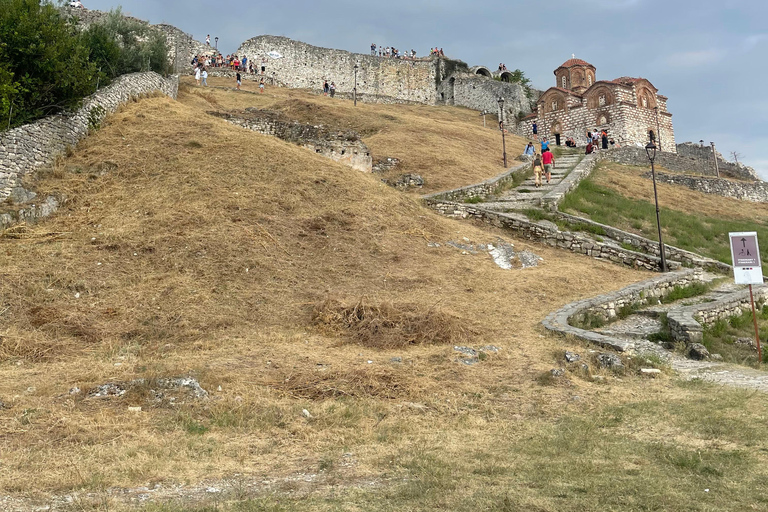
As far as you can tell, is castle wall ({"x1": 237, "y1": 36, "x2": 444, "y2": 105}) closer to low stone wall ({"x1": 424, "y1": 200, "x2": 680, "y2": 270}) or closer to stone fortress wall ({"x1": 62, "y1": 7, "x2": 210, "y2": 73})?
stone fortress wall ({"x1": 62, "y1": 7, "x2": 210, "y2": 73})

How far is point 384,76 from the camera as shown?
5359 cm

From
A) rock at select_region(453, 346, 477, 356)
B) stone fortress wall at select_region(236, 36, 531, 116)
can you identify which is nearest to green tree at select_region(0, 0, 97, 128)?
rock at select_region(453, 346, 477, 356)

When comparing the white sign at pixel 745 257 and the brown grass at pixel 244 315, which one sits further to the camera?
the white sign at pixel 745 257

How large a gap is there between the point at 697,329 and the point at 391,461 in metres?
7.27

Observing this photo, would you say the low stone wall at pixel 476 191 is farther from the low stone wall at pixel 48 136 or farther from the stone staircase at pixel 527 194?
the low stone wall at pixel 48 136

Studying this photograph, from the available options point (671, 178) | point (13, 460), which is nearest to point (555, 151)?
point (671, 178)

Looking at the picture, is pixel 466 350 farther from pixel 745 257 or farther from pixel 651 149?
pixel 651 149

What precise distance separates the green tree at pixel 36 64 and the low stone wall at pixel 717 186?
25444 millimetres

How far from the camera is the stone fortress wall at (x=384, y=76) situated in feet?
160

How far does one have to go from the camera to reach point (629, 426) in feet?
19.3

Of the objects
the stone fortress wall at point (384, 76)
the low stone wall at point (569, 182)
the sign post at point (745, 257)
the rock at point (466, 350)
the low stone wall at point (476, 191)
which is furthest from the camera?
the stone fortress wall at point (384, 76)

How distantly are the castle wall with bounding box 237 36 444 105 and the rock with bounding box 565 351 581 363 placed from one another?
147 feet

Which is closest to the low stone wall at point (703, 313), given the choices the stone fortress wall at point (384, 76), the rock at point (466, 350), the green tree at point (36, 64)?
the rock at point (466, 350)

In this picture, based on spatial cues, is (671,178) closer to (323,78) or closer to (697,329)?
(697,329)
